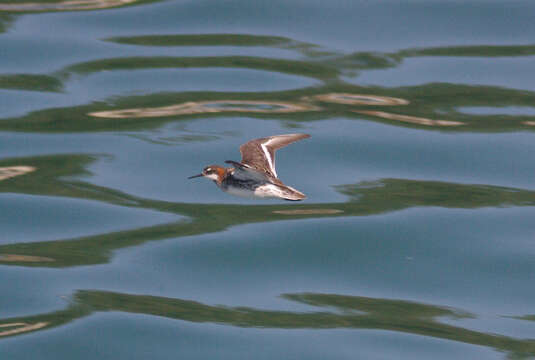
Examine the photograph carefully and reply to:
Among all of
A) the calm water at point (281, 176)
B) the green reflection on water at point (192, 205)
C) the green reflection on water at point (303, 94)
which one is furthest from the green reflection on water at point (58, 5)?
the green reflection on water at point (192, 205)

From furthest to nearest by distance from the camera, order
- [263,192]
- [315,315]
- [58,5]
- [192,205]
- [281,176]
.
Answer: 1. [58,5]
2. [281,176]
3. [192,205]
4. [263,192]
5. [315,315]

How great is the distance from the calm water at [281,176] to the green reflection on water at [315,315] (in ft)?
0.07

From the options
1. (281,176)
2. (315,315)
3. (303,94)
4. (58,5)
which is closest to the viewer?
(315,315)

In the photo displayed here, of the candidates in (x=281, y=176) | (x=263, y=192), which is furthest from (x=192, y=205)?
(x=263, y=192)

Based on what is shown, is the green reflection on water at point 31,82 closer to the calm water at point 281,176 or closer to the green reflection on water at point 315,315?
the calm water at point 281,176

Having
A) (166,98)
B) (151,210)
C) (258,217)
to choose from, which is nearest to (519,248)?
(258,217)

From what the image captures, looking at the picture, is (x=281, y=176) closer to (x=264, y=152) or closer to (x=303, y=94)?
(x=264, y=152)

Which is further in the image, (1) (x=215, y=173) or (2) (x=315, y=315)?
(1) (x=215, y=173)

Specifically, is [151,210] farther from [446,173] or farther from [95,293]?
[446,173]

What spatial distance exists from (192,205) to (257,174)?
207cm

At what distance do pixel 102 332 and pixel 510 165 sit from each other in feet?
15.7

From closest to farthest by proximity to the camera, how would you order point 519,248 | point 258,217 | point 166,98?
point 519,248 < point 258,217 < point 166,98

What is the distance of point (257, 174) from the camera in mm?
8469

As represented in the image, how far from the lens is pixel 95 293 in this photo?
28.6 feet
